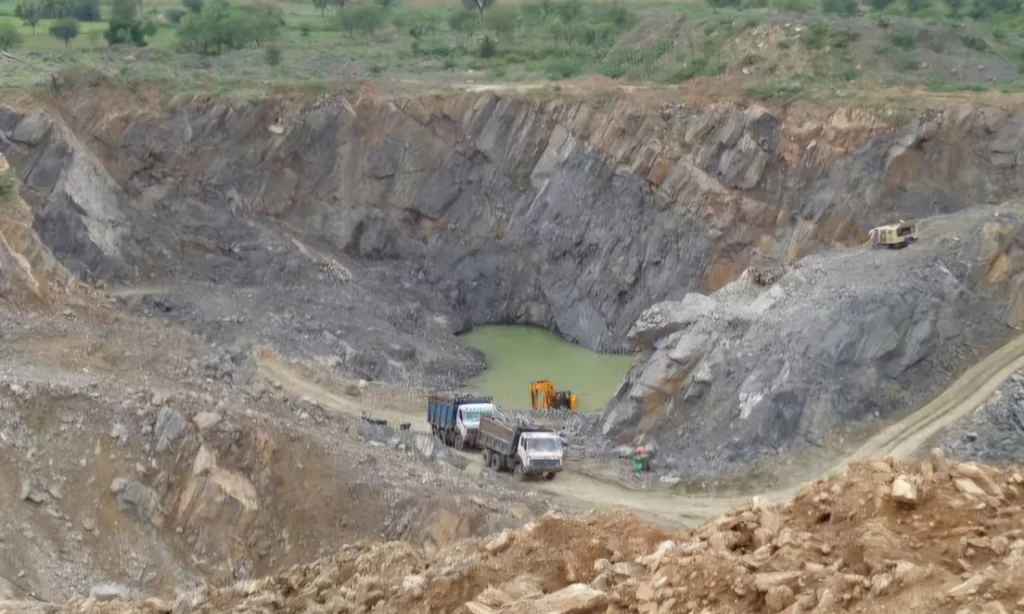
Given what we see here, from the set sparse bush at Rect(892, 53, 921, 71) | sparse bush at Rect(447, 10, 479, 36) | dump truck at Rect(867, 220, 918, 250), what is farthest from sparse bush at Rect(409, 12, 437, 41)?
dump truck at Rect(867, 220, 918, 250)

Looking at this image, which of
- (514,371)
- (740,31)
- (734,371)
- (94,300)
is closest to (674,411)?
(734,371)

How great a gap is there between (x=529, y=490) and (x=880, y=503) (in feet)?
47.1

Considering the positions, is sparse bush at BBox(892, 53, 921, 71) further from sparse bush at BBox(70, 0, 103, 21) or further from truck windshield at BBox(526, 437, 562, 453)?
sparse bush at BBox(70, 0, 103, 21)

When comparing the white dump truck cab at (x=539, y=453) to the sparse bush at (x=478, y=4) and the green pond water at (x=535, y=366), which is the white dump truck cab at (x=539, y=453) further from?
the sparse bush at (x=478, y=4)

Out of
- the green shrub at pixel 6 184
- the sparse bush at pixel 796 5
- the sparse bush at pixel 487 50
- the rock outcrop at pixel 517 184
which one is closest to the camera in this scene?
the green shrub at pixel 6 184

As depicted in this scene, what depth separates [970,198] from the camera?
114ft

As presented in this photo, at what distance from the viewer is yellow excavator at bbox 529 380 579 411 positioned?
32.3 metres

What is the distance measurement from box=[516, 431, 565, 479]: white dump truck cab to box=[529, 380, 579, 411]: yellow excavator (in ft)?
23.8

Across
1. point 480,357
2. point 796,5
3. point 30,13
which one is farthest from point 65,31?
point 796,5

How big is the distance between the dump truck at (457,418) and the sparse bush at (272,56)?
25.6 meters

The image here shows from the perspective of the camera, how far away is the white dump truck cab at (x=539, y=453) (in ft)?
80.2

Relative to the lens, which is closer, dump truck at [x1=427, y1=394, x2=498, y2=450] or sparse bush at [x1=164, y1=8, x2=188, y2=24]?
dump truck at [x1=427, y1=394, x2=498, y2=450]

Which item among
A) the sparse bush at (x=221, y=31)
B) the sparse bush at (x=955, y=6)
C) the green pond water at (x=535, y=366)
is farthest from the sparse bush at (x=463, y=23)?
the green pond water at (x=535, y=366)

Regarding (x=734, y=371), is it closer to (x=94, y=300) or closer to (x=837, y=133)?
(x=837, y=133)
